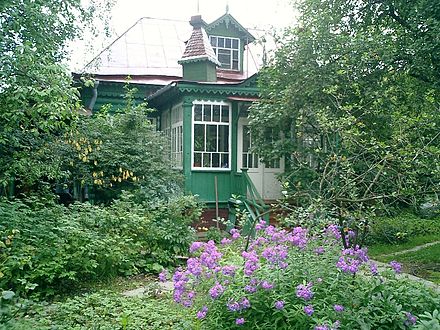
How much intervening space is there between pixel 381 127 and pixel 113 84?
8.06m

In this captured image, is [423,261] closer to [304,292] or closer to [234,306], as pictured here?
[304,292]

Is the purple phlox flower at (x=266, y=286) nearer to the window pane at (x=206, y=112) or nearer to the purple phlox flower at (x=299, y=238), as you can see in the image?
the purple phlox flower at (x=299, y=238)

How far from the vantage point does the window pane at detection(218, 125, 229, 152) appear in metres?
12.4

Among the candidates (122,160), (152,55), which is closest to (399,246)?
(122,160)

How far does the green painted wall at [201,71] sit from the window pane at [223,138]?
1.49 meters

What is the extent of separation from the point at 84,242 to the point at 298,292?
3.74 m

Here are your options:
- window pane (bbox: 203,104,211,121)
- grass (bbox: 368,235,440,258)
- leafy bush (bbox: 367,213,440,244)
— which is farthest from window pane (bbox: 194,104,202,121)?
grass (bbox: 368,235,440,258)

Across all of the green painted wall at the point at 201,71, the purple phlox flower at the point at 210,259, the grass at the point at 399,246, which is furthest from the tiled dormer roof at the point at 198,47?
the purple phlox flower at the point at 210,259

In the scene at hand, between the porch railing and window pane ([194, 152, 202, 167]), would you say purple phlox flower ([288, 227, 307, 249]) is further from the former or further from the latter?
window pane ([194, 152, 202, 167])

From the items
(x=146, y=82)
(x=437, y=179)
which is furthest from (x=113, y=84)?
(x=437, y=179)

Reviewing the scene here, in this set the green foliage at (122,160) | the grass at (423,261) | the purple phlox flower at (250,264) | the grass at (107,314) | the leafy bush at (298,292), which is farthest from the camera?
the green foliage at (122,160)

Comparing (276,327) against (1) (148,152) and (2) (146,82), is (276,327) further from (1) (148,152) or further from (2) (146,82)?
(2) (146,82)

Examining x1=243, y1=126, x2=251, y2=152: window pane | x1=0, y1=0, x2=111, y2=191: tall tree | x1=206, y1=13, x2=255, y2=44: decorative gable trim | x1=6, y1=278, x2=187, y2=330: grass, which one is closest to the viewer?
x1=6, y1=278, x2=187, y2=330: grass

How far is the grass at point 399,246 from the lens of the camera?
31.2ft
